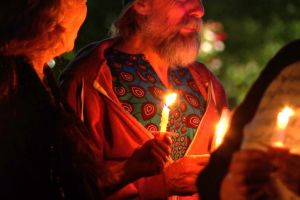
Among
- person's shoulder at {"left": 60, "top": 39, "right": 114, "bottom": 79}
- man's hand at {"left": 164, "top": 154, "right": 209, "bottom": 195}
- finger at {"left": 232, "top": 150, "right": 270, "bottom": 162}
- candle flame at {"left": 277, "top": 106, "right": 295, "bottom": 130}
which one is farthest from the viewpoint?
person's shoulder at {"left": 60, "top": 39, "right": 114, "bottom": 79}

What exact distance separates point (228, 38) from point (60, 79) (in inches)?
185

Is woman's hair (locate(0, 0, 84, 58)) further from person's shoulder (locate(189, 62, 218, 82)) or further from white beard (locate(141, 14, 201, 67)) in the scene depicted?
person's shoulder (locate(189, 62, 218, 82))

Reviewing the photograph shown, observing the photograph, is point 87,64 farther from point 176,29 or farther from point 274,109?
point 274,109

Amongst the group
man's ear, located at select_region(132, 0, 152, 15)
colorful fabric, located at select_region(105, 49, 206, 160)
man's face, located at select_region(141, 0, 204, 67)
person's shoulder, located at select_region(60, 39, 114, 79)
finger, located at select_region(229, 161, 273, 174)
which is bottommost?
finger, located at select_region(229, 161, 273, 174)

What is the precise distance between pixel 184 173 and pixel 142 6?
1.26m

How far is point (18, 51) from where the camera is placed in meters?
2.60

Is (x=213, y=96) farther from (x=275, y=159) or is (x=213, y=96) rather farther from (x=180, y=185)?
(x=275, y=159)

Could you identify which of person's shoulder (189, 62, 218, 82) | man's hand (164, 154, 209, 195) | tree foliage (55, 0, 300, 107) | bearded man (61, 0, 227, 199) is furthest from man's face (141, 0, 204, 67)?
tree foliage (55, 0, 300, 107)

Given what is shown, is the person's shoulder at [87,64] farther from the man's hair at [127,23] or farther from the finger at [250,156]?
the finger at [250,156]

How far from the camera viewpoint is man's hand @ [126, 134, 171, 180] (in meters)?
2.71

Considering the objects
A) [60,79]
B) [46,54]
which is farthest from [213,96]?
[46,54]

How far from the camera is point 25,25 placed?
8.47 feet

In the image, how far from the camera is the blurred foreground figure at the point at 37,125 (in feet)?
8.18

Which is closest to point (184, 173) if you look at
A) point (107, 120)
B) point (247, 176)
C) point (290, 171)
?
point (107, 120)
